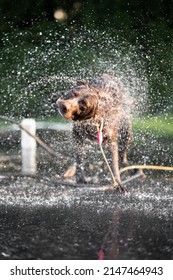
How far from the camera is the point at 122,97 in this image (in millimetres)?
7727

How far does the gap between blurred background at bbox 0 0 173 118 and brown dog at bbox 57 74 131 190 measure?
12608mm

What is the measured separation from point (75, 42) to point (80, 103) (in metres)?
15.4

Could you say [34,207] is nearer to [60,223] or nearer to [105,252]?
[60,223]

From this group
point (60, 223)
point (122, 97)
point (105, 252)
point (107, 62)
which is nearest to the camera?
point (105, 252)

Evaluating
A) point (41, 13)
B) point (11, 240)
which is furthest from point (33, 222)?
point (41, 13)

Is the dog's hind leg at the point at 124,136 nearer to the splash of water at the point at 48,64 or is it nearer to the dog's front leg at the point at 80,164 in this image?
the dog's front leg at the point at 80,164

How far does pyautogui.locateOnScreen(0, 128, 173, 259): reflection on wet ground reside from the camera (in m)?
4.71

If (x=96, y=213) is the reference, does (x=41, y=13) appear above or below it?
above

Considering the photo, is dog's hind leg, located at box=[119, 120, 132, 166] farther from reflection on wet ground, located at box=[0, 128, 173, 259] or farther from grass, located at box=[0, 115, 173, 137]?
grass, located at box=[0, 115, 173, 137]

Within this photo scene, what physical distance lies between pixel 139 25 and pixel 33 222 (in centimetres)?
1692

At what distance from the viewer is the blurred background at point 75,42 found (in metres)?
20.8

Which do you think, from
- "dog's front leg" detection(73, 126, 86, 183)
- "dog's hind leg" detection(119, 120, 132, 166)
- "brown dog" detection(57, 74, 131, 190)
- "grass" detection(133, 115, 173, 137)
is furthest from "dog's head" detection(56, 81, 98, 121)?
"grass" detection(133, 115, 173, 137)

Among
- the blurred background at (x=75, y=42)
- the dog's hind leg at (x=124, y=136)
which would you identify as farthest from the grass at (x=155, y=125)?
the dog's hind leg at (x=124, y=136)

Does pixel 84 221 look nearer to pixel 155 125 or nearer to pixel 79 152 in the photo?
pixel 79 152
